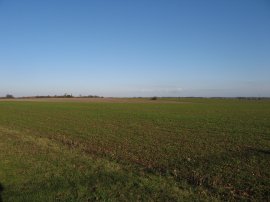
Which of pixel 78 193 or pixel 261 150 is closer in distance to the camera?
pixel 78 193

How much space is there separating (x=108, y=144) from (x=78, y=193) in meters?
7.32

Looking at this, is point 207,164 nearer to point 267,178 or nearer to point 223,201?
point 267,178

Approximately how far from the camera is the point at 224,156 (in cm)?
1166

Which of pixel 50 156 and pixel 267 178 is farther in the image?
pixel 50 156

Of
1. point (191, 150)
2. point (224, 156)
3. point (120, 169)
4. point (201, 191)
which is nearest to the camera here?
point (201, 191)

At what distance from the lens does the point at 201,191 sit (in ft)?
23.6

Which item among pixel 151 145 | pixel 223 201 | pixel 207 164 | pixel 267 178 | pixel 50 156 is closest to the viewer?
pixel 223 201

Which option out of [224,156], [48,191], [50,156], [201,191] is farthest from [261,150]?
[48,191]

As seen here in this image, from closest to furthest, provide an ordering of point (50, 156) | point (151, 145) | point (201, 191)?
point (201, 191) < point (50, 156) < point (151, 145)

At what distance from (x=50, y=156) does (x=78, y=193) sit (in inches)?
176

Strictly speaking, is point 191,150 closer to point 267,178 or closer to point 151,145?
point 151,145

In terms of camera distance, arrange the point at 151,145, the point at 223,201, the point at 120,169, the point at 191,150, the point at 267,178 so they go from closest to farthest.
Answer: the point at 223,201
the point at 267,178
the point at 120,169
the point at 191,150
the point at 151,145

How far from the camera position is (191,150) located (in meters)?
12.8

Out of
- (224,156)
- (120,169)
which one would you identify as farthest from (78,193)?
(224,156)
